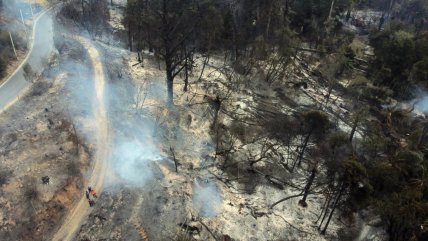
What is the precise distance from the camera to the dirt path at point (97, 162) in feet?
80.8

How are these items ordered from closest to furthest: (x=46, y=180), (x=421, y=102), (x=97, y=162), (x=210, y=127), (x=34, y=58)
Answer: (x=46, y=180) < (x=97, y=162) < (x=210, y=127) < (x=421, y=102) < (x=34, y=58)

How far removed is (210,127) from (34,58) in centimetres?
2621

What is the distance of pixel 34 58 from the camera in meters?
49.6

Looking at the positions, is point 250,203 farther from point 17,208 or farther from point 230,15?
point 230,15

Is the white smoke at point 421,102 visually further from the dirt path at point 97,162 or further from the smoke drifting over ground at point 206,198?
the dirt path at point 97,162

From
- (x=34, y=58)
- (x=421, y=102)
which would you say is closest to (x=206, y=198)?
(x=34, y=58)

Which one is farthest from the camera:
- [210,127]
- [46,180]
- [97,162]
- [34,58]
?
[34,58]

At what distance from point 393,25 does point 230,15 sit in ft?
94.1

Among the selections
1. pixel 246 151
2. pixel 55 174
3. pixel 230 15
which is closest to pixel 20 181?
pixel 55 174

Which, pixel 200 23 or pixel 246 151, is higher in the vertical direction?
pixel 200 23

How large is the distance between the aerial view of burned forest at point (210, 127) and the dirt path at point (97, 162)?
0.16 meters

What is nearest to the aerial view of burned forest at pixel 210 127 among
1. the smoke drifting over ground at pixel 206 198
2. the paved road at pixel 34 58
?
the smoke drifting over ground at pixel 206 198

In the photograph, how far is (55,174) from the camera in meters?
27.5

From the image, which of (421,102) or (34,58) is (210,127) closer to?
(34,58)
